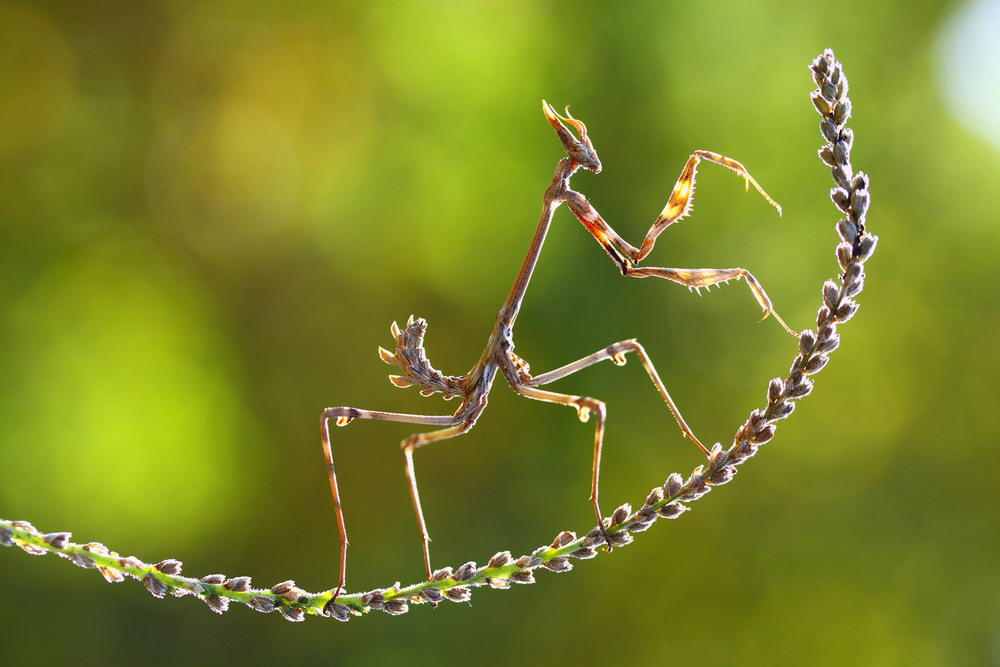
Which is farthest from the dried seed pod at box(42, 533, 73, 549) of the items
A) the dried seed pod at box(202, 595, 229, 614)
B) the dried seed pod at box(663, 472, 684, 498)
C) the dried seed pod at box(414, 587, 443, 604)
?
the dried seed pod at box(663, 472, 684, 498)

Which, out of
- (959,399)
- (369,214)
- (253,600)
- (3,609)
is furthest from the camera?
(369,214)

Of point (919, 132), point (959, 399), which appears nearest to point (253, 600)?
point (959, 399)

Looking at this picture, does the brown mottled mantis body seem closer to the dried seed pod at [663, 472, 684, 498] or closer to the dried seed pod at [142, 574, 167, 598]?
the dried seed pod at [663, 472, 684, 498]

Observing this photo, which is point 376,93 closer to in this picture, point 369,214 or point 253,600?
point 369,214

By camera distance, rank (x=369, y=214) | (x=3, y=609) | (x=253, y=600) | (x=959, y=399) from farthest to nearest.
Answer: (x=369, y=214) < (x=959, y=399) < (x=3, y=609) < (x=253, y=600)

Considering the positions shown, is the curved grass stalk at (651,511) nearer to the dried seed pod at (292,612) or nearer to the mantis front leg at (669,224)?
the dried seed pod at (292,612)

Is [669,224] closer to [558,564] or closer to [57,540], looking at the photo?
[558,564]
